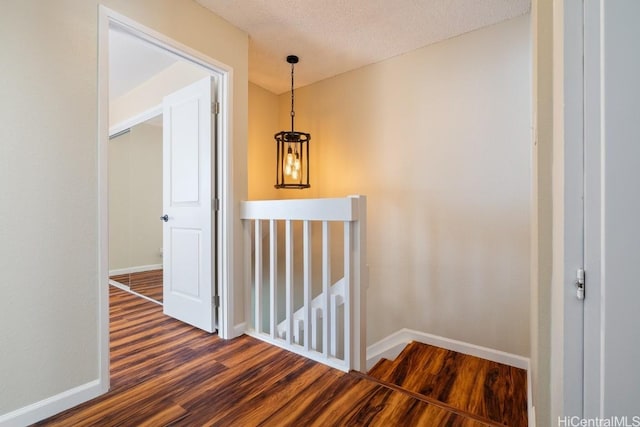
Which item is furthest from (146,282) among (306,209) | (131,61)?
(306,209)

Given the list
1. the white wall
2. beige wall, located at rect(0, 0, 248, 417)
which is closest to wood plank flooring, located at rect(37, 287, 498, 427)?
beige wall, located at rect(0, 0, 248, 417)

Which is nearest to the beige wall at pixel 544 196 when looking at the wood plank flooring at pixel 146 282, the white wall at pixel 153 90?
the white wall at pixel 153 90

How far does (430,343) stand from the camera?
256 centimetres

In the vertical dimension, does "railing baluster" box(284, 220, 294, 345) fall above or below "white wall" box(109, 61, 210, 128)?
below

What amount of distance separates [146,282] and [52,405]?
6.98 ft

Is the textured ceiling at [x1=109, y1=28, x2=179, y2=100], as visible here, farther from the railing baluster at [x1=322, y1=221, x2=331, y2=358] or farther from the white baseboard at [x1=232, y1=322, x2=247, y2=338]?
the white baseboard at [x1=232, y1=322, x2=247, y2=338]

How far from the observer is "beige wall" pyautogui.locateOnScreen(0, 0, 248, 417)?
4.19 ft

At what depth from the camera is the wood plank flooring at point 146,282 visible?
3217 millimetres

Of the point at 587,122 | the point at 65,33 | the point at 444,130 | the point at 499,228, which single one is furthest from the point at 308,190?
the point at 587,122

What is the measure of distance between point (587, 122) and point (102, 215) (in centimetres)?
201

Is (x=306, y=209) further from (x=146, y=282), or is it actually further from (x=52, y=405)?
(x=146, y=282)

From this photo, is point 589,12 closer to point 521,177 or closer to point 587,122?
point 587,122

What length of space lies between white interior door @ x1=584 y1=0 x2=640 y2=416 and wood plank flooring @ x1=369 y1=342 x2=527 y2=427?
113cm

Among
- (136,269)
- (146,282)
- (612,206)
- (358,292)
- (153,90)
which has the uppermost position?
(153,90)
